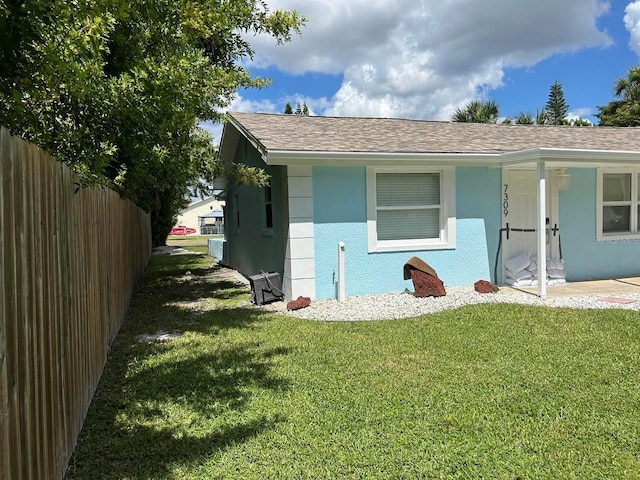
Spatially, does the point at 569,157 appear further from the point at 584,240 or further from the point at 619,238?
the point at 619,238

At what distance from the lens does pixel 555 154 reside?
27.6 ft

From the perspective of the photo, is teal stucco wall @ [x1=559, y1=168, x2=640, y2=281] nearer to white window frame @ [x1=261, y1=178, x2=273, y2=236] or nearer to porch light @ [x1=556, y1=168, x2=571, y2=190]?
porch light @ [x1=556, y1=168, x2=571, y2=190]

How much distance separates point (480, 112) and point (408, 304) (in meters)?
20.4

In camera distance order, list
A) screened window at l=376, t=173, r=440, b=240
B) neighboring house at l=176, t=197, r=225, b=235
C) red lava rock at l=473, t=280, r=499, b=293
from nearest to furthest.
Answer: red lava rock at l=473, t=280, r=499, b=293 < screened window at l=376, t=173, r=440, b=240 < neighboring house at l=176, t=197, r=225, b=235

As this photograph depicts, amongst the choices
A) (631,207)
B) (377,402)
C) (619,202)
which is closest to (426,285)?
(377,402)

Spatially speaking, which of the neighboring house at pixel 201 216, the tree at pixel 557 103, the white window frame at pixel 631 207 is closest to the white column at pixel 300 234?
the white window frame at pixel 631 207

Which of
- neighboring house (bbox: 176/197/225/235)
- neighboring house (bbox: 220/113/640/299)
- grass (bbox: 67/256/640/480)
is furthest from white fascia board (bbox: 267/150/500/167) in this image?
neighboring house (bbox: 176/197/225/235)

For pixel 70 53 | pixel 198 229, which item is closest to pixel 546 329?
pixel 70 53

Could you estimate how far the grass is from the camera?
3.12m

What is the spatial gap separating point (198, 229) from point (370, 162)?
6423 cm

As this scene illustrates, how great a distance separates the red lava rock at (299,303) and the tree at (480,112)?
66.7 feet

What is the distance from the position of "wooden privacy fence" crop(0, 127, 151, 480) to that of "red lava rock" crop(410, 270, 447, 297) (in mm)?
5805

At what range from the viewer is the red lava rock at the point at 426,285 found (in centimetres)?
855

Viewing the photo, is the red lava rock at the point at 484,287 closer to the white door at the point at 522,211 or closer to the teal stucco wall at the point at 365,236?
the teal stucco wall at the point at 365,236
